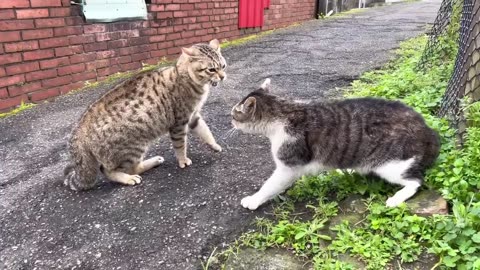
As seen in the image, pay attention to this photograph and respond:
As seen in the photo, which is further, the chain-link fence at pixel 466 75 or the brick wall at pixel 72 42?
the brick wall at pixel 72 42

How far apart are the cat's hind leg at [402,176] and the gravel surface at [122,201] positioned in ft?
2.71

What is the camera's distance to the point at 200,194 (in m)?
2.85

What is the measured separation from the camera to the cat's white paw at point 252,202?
256 cm

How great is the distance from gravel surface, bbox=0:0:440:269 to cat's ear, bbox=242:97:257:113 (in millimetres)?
598

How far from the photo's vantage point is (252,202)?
8.43 ft

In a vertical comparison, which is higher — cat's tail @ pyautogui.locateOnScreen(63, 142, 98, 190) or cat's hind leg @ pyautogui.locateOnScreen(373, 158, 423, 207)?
cat's hind leg @ pyautogui.locateOnScreen(373, 158, 423, 207)

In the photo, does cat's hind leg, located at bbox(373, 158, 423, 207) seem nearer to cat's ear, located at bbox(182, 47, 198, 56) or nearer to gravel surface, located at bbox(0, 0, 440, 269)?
gravel surface, located at bbox(0, 0, 440, 269)

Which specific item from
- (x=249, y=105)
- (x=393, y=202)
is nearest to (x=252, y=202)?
(x=249, y=105)

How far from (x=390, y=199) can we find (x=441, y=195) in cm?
29

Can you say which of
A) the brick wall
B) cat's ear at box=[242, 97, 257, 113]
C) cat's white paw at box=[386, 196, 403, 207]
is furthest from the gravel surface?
cat's white paw at box=[386, 196, 403, 207]

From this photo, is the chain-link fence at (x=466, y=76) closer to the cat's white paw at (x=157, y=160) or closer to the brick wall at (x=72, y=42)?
the cat's white paw at (x=157, y=160)

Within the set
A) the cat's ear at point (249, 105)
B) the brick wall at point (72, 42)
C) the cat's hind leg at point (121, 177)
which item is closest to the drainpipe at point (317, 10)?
the brick wall at point (72, 42)

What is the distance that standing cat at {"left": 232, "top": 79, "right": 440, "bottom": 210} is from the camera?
242cm

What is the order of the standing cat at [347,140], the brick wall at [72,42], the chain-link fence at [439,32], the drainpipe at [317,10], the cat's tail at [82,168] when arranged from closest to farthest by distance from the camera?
the standing cat at [347,140]
the cat's tail at [82,168]
the brick wall at [72,42]
the chain-link fence at [439,32]
the drainpipe at [317,10]
